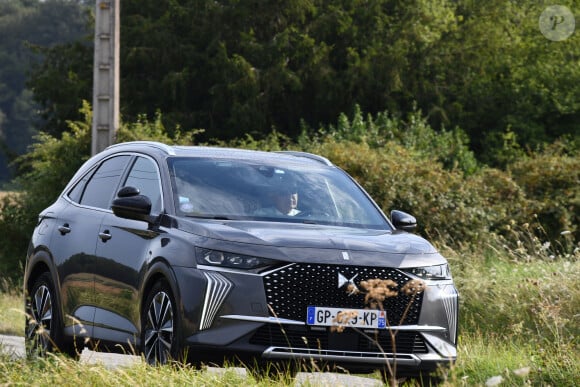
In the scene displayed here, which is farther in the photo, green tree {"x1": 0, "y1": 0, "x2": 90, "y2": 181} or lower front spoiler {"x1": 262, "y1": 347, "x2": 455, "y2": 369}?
green tree {"x1": 0, "y1": 0, "x2": 90, "y2": 181}

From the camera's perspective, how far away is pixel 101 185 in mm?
10898

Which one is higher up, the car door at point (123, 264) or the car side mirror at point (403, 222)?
the car side mirror at point (403, 222)

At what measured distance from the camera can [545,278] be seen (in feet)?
48.0

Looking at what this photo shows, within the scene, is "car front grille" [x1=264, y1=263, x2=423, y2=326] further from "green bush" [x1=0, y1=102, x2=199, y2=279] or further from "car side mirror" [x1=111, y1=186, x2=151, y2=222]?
"green bush" [x1=0, y1=102, x2=199, y2=279]

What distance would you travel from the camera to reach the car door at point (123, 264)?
922cm

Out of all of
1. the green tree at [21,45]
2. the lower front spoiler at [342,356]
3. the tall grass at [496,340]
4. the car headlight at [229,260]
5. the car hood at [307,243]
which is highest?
the car hood at [307,243]

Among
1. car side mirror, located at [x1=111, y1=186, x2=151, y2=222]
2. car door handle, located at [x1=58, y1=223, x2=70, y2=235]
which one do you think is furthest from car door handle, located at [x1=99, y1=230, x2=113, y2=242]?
car door handle, located at [x1=58, y1=223, x2=70, y2=235]

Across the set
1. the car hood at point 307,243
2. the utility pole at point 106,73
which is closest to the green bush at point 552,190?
the utility pole at point 106,73

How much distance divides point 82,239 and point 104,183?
0.63 m

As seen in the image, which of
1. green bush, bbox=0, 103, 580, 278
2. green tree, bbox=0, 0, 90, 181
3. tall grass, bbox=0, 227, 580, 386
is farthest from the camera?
green tree, bbox=0, 0, 90, 181

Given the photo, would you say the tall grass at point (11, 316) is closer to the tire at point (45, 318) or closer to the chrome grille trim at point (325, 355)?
the tire at point (45, 318)

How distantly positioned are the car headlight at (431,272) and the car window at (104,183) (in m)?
2.73

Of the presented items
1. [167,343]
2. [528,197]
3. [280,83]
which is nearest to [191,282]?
[167,343]

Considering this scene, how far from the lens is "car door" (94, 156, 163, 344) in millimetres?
9219
